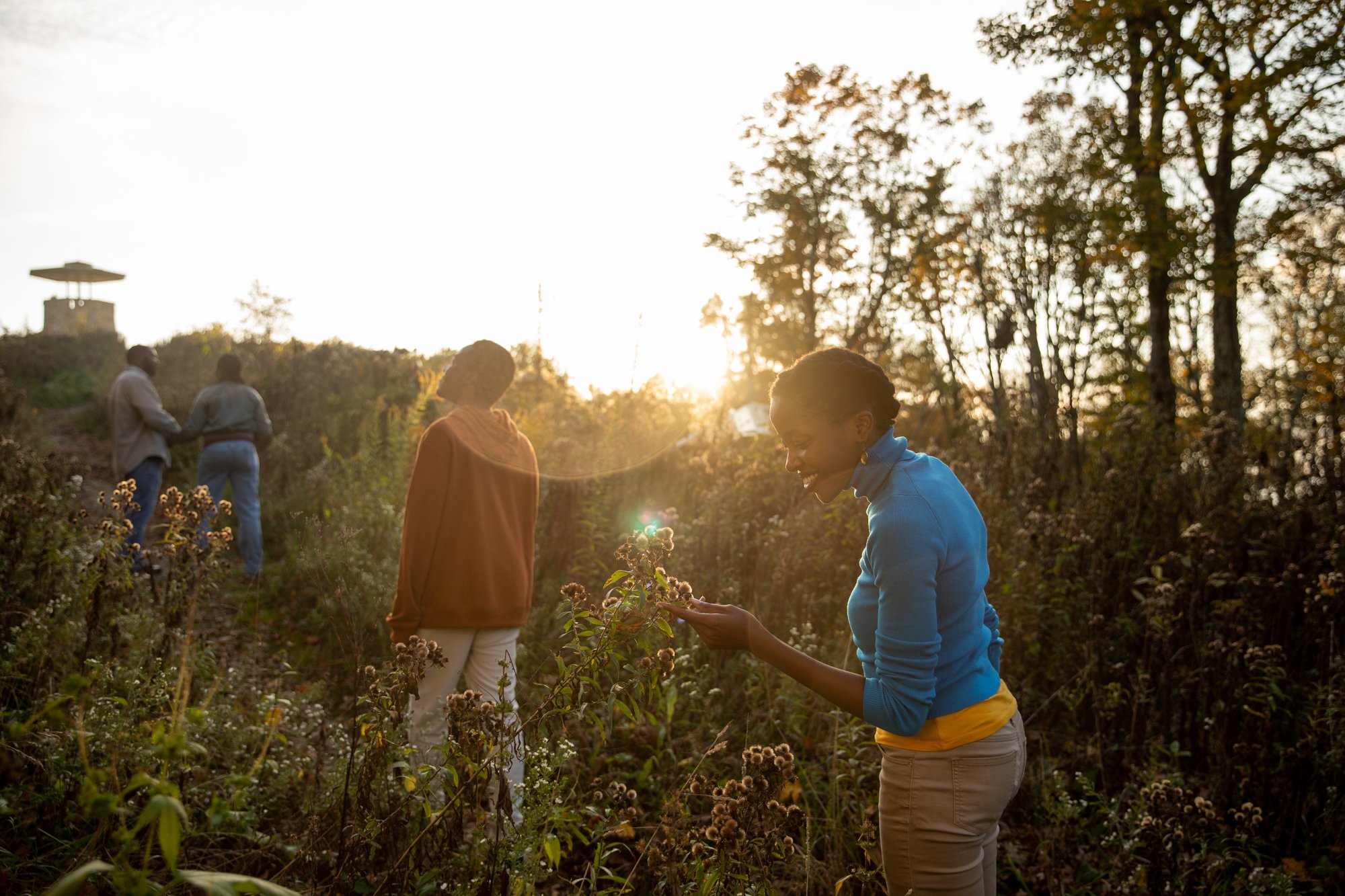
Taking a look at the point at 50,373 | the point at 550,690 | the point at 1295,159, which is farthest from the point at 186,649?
the point at 50,373

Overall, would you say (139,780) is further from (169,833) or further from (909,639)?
(909,639)

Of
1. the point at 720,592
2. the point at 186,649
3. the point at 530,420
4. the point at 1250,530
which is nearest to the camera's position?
the point at 186,649

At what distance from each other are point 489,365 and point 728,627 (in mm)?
2181

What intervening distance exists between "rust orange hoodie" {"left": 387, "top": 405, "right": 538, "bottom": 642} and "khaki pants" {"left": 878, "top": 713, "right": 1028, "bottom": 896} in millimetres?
2125

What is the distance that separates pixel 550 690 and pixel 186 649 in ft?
3.43

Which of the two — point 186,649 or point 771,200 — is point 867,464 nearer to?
point 186,649

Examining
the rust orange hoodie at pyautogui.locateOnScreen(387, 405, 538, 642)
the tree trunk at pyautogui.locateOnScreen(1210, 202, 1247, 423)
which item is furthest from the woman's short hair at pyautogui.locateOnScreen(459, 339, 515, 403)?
the tree trunk at pyautogui.locateOnScreen(1210, 202, 1247, 423)

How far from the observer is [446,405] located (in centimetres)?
1073

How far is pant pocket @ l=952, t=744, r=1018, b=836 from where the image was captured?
193 centimetres

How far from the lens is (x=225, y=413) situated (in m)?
7.85

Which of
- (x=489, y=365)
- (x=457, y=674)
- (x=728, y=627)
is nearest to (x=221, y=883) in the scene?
(x=728, y=627)

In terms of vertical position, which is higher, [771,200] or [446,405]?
[771,200]

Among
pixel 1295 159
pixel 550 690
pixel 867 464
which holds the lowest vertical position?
pixel 550 690

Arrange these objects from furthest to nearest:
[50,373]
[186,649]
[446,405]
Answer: [50,373], [446,405], [186,649]
